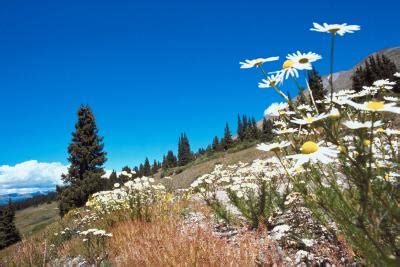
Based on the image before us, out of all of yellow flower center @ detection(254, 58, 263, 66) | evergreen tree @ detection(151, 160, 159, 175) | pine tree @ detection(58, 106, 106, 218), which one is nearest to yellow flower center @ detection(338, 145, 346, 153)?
yellow flower center @ detection(254, 58, 263, 66)

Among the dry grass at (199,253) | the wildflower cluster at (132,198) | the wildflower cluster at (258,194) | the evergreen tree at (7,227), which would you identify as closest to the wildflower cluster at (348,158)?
the dry grass at (199,253)

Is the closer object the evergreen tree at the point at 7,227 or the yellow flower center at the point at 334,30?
the yellow flower center at the point at 334,30

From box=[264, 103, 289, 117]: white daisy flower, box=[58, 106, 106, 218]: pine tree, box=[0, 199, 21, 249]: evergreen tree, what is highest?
box=[58, 106, 106, 218]: pine tree

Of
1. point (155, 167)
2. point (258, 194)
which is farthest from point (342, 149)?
point (155, 167)

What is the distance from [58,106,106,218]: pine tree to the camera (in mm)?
29422

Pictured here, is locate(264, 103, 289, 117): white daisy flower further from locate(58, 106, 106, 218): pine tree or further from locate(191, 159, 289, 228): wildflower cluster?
locate(58, 106, 106, 218): pine tree

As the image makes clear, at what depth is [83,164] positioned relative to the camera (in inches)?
1241

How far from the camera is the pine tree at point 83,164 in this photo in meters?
29.4

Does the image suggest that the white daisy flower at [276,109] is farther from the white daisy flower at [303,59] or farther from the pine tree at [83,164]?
the pine tree at [83,164]

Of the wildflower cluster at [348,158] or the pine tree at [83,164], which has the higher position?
the pine tree at [83,164]

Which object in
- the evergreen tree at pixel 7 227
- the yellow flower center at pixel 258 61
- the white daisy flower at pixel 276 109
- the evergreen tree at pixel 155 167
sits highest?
the evergreen tree at pixel 155 167

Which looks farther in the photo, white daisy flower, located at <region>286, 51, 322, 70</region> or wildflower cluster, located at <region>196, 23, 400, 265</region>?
white daisy flower, located at <region>286, 51, 322, 70</region>

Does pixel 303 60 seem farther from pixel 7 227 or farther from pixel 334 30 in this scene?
pixel 7 227

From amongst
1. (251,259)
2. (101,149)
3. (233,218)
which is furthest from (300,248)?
(101,149)
